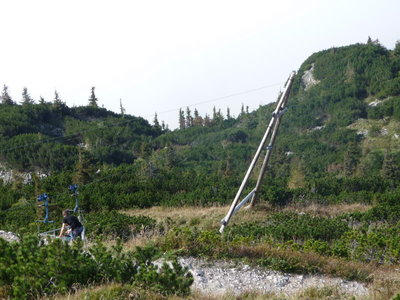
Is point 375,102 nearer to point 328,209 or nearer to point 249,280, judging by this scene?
point 328,209

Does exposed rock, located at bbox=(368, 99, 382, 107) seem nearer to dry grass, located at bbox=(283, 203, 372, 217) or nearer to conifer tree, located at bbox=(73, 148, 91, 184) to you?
dry grass, located at bbox=(283, 203, 372, 217)

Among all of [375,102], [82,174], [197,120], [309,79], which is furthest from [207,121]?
[82,174]

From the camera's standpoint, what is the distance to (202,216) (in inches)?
683

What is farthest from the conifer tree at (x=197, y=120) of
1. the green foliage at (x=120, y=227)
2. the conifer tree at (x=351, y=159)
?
the green foliage at (x=120, y=227)

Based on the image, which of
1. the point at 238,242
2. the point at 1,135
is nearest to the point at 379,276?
the point at 238,242

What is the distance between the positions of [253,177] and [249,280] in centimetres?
3162

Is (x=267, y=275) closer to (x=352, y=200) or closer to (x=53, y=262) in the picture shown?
(x=53, y=262)

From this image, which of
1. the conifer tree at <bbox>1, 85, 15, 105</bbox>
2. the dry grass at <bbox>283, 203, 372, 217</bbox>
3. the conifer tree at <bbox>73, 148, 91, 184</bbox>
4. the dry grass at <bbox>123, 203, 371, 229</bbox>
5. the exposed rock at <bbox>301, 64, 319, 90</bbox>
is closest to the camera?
the dry grass at <bbox>123, 203, 371, 229</bbox>

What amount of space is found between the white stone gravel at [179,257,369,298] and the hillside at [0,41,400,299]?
0.76 feet

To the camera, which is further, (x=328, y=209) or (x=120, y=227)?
(x=328, y=209)

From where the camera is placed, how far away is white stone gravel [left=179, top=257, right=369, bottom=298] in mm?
6433

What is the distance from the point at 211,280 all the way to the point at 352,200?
1654 cm

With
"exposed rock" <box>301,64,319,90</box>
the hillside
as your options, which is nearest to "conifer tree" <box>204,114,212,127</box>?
the hillside

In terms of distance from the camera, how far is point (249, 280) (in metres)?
6.80
